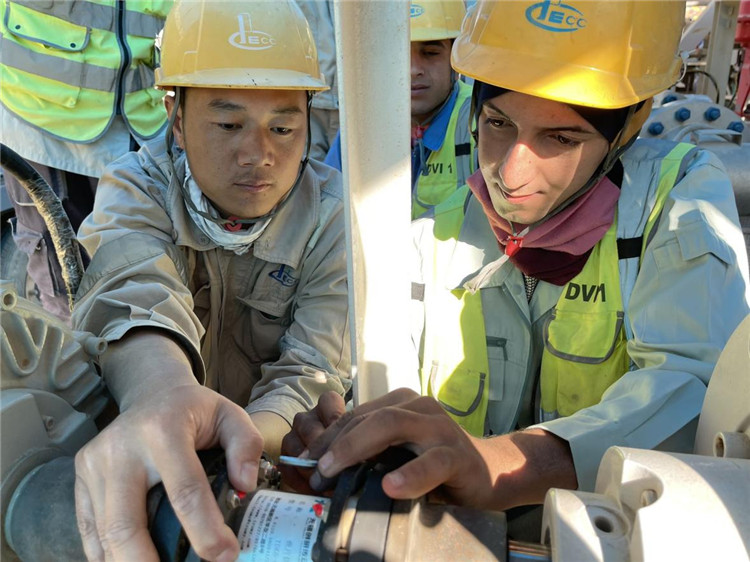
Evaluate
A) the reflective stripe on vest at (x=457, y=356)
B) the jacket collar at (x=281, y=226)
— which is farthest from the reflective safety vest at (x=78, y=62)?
the reflective stripe on vest at (x=457, y=356)

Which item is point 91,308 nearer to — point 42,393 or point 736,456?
point 42,393

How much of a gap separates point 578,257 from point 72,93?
2326mm

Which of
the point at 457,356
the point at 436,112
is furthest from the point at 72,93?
the point at 457,356

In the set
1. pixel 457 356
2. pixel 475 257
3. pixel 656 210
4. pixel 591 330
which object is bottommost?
pixel 457 356

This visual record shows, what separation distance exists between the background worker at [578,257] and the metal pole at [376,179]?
0.44 metres

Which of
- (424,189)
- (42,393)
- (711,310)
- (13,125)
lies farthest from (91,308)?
(424,189)

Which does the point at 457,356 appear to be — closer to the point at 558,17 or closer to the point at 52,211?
the point at 558,17

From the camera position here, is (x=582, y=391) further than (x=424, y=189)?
No

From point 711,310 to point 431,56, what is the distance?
235 cm

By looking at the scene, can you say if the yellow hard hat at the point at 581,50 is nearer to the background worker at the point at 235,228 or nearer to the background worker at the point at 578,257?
the background worker at the point at 578,257

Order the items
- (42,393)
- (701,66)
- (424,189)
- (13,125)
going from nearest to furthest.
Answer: (42,393)
(13,125)
(424,189)
(701,66)

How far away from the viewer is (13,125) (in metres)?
3.04

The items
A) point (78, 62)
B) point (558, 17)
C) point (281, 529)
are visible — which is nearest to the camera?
point (281, 529)

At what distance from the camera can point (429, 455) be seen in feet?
3.12
